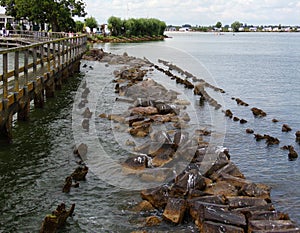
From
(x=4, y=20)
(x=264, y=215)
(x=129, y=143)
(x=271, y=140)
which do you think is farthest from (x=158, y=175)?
(x=4, y=20)

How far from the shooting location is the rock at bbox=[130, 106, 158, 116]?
22.4 m

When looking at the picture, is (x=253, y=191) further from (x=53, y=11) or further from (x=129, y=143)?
(x=53, y=11)

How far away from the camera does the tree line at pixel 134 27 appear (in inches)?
5906

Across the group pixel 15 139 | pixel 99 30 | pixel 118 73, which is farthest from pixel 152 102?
pixel 99 30

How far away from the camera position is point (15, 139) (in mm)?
16453

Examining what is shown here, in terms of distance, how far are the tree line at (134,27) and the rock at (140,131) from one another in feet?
437

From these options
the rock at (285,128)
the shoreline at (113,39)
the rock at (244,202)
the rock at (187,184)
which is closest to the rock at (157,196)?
the rock at (187,184)

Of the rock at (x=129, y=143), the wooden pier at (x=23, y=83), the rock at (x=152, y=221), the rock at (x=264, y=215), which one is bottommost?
the rock at (x=152, y=221)

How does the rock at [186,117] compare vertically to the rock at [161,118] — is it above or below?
below

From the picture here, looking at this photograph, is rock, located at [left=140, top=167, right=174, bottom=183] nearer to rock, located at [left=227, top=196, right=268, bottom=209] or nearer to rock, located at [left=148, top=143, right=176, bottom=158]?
rock, located at [left=148, top=143, right=176, bottom=158]

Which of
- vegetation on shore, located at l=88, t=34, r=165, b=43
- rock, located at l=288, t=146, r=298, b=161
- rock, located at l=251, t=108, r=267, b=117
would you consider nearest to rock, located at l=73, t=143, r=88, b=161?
rock, located at l=288, t=146, r=298, b=161

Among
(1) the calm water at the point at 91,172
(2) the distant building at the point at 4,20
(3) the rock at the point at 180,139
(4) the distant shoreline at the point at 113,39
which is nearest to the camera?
(1) the calm water at the point at 91,172

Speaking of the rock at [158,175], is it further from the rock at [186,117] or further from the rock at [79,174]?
the rock at [186,117]

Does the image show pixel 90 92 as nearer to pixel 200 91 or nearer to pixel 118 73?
pixel 200 91
